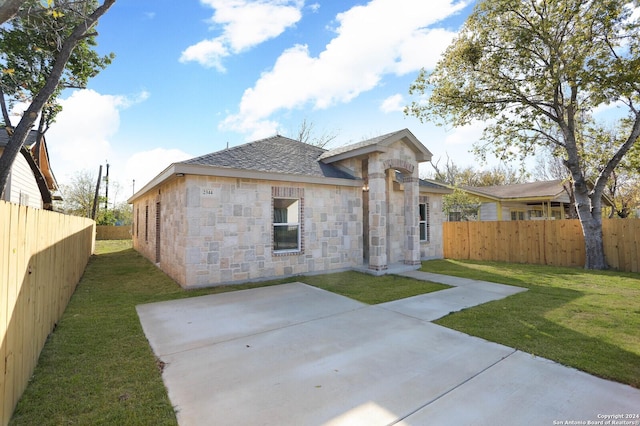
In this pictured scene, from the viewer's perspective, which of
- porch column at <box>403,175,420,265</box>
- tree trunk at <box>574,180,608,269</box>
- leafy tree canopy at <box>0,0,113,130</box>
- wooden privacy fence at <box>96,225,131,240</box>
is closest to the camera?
leafy tree canopy at <box>0,0,113,130</box>

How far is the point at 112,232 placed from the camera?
27938mm

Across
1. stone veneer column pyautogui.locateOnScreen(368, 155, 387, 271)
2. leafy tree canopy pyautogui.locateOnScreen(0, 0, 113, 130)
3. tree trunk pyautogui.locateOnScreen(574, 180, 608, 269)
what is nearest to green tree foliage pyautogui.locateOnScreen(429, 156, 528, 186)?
tree trunk pyautogui.locateOnScreen(574, 180, 608, 269)

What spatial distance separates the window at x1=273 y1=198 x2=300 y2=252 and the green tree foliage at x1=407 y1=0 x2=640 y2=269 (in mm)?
8434

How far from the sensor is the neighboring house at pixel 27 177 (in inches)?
435

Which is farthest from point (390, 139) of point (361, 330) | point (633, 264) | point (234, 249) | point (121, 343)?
point (633, 264)

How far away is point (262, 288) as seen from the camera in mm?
7730

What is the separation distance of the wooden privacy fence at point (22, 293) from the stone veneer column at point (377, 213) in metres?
7.70

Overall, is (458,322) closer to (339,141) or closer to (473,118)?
(473,118)

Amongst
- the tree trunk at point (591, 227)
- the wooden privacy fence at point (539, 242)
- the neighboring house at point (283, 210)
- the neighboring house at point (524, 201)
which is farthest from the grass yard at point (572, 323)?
the neighboring house at point (524, 201)

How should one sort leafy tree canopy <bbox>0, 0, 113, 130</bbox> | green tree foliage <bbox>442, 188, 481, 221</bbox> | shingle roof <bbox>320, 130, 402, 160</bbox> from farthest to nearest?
1. green tree foliage <bbox>442, 188, 481, 221</bbox>
2. leafy tree canopy <bbox>0, 0, 113, 130</bbox>
3. shingle roof <bbox>320, 130, 402, 160</bbox>

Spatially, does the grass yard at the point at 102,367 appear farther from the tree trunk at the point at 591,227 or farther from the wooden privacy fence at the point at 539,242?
the wooden privacy fence at the point at 539,242

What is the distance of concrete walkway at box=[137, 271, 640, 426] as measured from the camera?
106 inches

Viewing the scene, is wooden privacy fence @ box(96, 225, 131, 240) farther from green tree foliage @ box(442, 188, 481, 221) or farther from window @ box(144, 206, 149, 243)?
green tree foliage @ box(442, 188, 481, 221)

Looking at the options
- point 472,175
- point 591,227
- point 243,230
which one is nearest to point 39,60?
point 243,230
